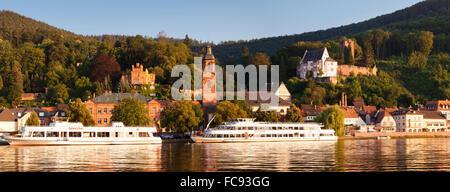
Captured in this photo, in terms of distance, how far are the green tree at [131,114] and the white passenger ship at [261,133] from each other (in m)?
12.0

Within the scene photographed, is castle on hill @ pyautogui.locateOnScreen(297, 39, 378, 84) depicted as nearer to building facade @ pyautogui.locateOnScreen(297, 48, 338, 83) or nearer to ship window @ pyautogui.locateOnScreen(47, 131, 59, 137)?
building facade @ pyautogui.locateOnScreen(297, 48, 338, 83)

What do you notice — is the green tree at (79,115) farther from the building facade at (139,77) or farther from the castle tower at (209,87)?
the building facade at (139,77)

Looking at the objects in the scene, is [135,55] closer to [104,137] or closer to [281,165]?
[104,137]

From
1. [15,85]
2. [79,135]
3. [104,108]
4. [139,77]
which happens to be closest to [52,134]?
[79,135]

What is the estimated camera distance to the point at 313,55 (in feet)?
412

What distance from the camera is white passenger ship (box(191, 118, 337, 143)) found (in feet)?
214

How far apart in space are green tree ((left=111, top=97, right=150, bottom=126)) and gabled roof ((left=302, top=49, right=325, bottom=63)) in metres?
60.5

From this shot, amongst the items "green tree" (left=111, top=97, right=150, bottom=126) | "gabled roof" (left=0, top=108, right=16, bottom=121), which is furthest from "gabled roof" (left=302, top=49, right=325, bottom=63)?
"gabled roof" (left=0, top=108, right=16, bottom=121)

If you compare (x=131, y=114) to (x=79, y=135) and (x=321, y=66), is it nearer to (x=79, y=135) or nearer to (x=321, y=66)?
(x=79, y=135)

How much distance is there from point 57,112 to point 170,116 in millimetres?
22744

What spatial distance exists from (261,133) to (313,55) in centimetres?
6210

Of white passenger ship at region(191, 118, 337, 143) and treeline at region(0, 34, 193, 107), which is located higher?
treeline at region(0, 34, 193, 107)

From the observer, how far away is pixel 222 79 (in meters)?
116
